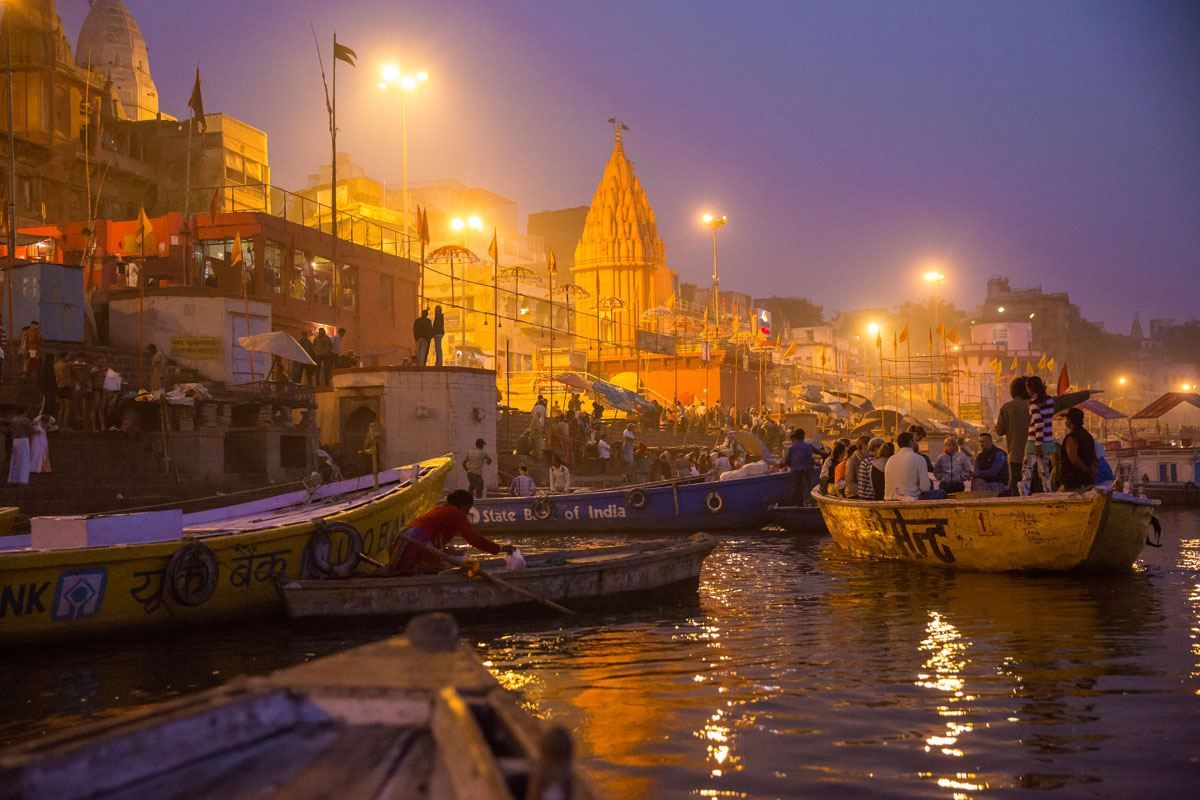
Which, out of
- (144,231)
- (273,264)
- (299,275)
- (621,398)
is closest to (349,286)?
(299,275)

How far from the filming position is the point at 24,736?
691 cm

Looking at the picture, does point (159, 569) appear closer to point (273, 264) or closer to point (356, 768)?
point (356, 768)

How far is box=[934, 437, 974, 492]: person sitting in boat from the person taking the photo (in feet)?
57.5

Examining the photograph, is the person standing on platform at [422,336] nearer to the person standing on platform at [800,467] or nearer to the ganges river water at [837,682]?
the person standing on platform at [800,467]

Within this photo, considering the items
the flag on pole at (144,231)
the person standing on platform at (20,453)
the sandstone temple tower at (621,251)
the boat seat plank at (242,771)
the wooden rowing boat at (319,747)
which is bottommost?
the boat seat plank at (242,771)

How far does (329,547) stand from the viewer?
1180 cm

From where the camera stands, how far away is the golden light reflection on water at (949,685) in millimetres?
5434

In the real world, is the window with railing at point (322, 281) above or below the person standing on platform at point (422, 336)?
above

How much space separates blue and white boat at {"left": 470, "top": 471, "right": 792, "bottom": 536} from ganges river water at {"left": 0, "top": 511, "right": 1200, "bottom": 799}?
783 cm

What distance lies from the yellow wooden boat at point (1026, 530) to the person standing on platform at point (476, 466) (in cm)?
1197

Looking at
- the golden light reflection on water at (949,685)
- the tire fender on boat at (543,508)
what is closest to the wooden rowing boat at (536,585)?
the golden light reflection on water at (949,685)

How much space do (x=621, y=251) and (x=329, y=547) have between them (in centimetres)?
5173

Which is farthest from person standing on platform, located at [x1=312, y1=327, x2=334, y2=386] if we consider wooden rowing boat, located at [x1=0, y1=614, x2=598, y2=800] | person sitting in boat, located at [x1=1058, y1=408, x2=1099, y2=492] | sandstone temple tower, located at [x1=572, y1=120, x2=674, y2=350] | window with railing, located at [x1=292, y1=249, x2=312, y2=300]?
sandstone temple tower, located at [x1=572, y1=120, x2=674, y2=350]

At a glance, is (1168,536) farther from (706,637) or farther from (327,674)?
(327,674)
